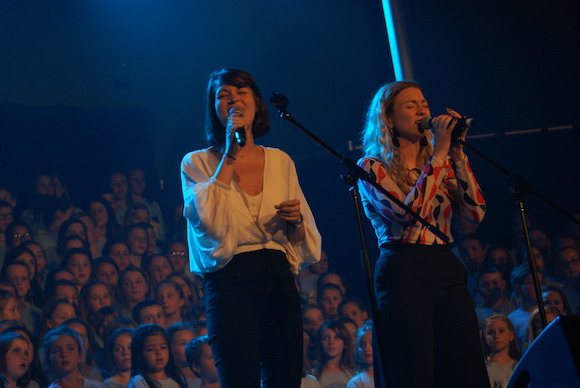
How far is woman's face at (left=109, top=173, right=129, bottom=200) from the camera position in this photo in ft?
15.3

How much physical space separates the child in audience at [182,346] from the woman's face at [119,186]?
138cm

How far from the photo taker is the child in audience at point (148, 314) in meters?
3.69

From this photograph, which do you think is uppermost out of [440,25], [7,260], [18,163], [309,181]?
[440,25]

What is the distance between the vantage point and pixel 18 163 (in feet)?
15.9

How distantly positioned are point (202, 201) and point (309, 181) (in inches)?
126

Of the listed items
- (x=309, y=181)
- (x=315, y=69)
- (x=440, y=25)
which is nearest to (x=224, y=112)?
(x=309, y=181)

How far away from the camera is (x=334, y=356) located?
12.1 ft

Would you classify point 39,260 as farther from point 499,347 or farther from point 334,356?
point 499,347

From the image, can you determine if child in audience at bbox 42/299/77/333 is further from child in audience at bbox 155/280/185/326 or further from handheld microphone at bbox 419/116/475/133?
handheld microphone at bbox 419/116/475/133

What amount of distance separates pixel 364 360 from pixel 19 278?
6.29 feet

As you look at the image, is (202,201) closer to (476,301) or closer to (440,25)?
(476,301)

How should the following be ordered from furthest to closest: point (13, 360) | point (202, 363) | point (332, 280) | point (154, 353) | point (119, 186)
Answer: point (119, 186) < point (332, 280) < point (202, 363) < point (154, 353) < point (13, 360)

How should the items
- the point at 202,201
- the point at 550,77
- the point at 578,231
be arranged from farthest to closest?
the point at 550,77, the point at 578,231, the point at 202,201

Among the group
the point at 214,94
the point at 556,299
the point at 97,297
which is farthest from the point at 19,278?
the point at 556,299
